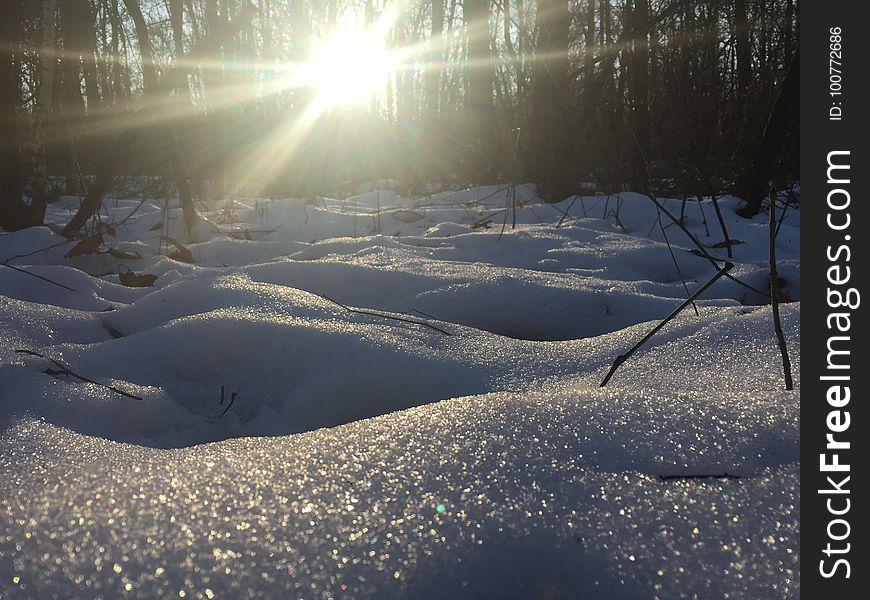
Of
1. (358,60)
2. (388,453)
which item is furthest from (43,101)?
(358,60)

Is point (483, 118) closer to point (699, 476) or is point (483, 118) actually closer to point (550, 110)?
point (550, 110)

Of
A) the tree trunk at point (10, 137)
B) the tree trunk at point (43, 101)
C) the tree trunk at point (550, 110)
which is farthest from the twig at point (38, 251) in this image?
the tree trunk at point (550, 110)

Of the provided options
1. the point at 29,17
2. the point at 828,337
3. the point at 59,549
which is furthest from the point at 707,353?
the point at 29,17

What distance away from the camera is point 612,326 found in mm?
1871

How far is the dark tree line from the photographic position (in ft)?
13.0

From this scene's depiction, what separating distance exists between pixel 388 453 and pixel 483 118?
7830 millimetres

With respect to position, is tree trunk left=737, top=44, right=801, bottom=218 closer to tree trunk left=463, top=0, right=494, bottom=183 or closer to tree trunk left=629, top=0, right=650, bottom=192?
tree trunk left=629, top=0, right=650, bottom=192

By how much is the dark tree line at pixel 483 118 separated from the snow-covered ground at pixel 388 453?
2.53 ft

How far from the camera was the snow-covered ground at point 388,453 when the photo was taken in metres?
0.53

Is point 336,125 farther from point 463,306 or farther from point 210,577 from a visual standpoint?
point 210,577

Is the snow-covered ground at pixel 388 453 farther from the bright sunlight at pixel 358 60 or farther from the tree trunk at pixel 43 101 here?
the bright sunlight at pixel 358 60

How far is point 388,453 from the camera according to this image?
72 centimetres

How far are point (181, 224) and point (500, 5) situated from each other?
24.3 ft

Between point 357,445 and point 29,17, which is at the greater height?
point 29,17
